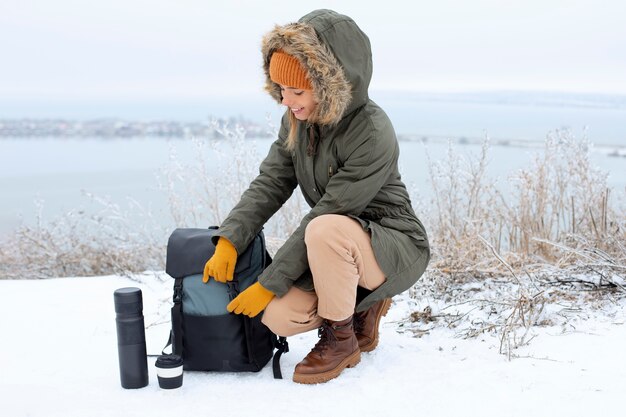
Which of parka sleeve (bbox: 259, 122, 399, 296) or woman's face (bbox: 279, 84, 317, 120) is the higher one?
woman's face (bbox: 279, 84, 317, 120)

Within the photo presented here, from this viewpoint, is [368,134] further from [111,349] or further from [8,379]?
[8,379]

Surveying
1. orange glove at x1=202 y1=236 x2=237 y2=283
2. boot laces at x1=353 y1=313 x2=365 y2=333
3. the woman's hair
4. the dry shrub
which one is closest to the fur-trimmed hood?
the woman's hair

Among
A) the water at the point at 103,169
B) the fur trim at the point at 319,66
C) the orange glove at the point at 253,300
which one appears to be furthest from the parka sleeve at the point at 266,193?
the water at the point at 103,169

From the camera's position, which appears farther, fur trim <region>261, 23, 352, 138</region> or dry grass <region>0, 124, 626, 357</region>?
dry grass <region>0, 124, 626, 357</region>

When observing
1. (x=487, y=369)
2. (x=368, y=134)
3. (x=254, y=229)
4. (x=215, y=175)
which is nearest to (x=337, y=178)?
(x=368, y=134)

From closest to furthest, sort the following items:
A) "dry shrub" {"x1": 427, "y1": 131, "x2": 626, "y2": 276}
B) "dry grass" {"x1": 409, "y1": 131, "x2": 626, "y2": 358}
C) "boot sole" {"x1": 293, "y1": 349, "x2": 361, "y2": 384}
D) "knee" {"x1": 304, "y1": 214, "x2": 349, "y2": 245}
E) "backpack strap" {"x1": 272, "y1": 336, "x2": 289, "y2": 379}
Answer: "knee" {"x1": 304, "y1": 214, "x2": 349, "y2": 245}
"boot sole" {"x1": 293, "y1": 349, "x2": 361, "y2": 384}
"backpack strap" {"x1": 272, "y1": 336, "x2": 289, "y2": 379}
"dry grass" {"x1": 409, "y1": 131, "x2": 626, "y2": 358}
"dry shrub" {"x1": 427, "y1": 131, "x2": 626, "y2": 276}

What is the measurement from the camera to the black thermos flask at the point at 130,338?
270cm

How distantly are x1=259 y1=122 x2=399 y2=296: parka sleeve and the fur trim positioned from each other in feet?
0.51


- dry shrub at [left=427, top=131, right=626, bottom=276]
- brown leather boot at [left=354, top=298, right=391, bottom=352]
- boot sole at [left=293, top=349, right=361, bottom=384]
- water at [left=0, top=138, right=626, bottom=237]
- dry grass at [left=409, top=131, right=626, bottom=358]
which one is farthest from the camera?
water at [left=0, top=138, right=626, bottom=237]

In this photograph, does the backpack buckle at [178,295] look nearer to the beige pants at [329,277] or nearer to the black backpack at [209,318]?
the black backpack at [209,318]

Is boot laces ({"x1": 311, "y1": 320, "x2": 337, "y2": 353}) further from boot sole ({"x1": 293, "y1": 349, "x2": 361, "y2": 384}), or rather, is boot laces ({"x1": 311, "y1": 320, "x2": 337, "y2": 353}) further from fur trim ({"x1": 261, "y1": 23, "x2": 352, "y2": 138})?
fur trim ({"x1": 261, "y1": 23, "x2": 352, "y2": 138})

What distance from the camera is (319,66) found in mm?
2646

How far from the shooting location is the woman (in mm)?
2676

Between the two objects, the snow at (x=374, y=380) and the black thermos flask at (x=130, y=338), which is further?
the black thermos flask at (x=130, y=338)
